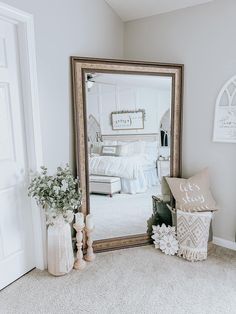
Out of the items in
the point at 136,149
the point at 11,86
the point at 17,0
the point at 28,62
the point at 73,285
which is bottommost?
the point at 73,285

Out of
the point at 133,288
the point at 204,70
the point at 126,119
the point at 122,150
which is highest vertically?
the point at 204,70

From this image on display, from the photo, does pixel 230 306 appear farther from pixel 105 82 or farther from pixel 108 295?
pixel 105 82

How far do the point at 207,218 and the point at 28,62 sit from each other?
2.03 m

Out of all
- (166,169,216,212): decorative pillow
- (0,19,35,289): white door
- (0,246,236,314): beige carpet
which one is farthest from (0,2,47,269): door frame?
(166,169,216,212): decorative pillow

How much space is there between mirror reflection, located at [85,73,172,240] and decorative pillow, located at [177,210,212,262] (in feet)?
1.44

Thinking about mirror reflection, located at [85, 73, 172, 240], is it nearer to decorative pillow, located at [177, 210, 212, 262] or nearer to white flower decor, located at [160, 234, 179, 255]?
white flower decor, located at [160, 234, 179, 255]

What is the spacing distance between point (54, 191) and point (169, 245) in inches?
49.1

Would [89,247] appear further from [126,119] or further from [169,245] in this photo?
[126,119]

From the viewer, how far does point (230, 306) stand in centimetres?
185

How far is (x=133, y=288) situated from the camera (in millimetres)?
2068

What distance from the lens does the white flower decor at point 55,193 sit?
2.07 metres

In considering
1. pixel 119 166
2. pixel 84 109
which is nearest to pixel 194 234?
pixel 119 166

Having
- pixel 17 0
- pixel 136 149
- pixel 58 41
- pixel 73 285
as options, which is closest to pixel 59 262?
pixel 73 285

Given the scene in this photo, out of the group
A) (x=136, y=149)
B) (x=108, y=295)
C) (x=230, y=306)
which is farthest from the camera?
(x=136, y=149)
